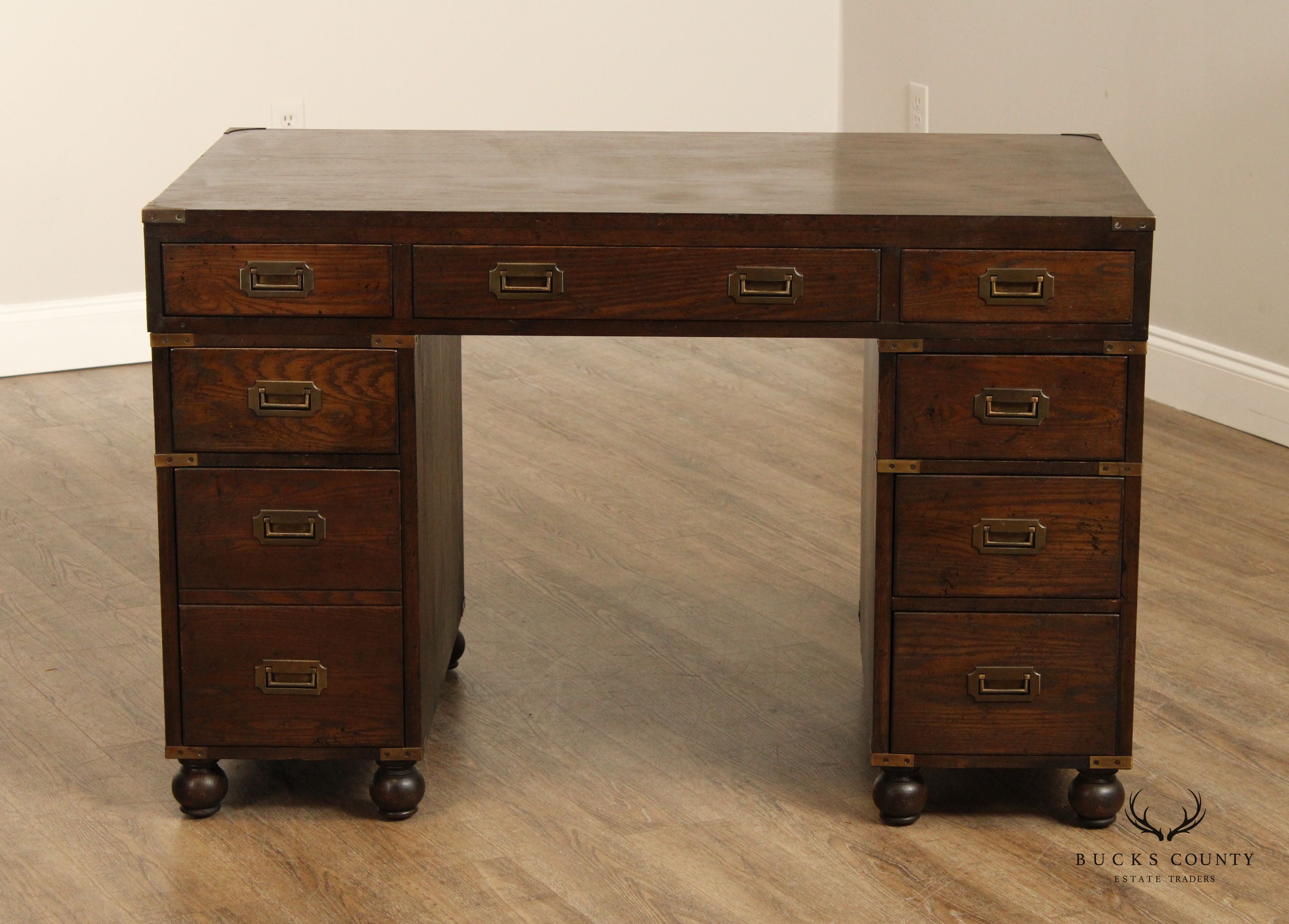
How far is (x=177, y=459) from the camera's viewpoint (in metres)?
1.99

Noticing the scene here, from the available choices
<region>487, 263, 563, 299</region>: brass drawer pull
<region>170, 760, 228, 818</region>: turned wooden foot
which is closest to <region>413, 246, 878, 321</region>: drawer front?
<region>487, 263, 563, 299</region>: brass drawer pull

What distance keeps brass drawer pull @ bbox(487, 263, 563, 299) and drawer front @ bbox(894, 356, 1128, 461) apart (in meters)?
0.39

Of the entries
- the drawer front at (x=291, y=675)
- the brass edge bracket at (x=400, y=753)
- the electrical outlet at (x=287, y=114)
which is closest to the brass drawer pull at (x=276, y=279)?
the drawer front at (x=291, y=675)

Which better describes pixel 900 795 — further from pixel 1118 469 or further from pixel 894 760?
pixel 1118 469

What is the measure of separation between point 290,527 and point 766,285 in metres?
0.60

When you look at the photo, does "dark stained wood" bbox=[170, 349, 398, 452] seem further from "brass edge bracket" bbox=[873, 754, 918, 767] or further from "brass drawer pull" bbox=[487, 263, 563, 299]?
"brass edge bracket" bbox=[873, 754, 918, 767]

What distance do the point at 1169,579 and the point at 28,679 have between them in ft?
5.70

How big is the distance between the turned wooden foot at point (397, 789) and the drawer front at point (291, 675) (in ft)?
0.13

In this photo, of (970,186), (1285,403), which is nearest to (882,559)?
(970,186)

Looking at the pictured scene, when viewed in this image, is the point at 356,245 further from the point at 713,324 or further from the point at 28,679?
the point at 28,679

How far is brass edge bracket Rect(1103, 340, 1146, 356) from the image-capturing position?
6.34 feet

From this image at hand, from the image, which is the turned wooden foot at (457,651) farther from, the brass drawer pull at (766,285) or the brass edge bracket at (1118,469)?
the brass edge bracket at (1118,469)

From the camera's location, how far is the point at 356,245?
1.93 m

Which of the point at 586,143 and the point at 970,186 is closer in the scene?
the point at 970,186
